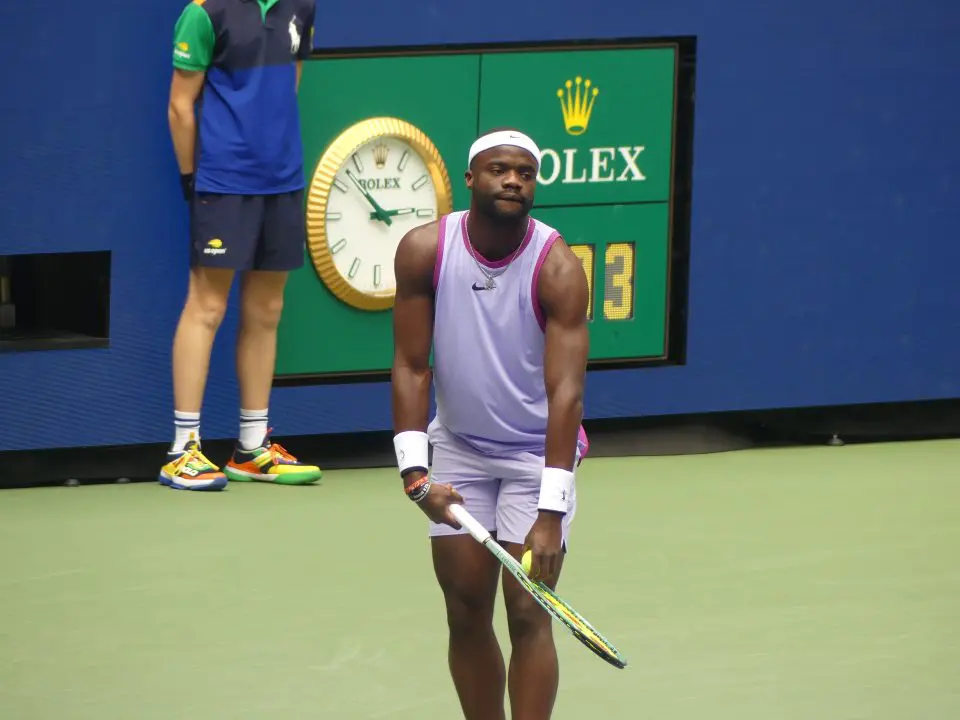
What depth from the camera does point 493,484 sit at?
4348mm

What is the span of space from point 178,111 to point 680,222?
224 cm

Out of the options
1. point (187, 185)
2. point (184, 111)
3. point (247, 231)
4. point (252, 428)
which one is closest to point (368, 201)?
point (247, 231)

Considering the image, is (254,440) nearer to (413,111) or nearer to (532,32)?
(413,111)

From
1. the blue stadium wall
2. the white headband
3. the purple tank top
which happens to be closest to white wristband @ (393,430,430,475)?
the purple tank top

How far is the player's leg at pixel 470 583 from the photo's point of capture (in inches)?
168

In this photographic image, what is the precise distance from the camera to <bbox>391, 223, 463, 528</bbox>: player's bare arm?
4188 mm

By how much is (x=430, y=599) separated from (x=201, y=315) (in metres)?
1.75

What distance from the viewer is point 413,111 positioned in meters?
7.41

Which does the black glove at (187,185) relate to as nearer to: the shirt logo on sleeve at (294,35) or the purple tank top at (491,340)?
the shirt logo on sleeve at (294,35)

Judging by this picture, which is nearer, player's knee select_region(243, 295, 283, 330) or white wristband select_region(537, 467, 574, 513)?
white wristband select_region(537, 467, 574, 513)

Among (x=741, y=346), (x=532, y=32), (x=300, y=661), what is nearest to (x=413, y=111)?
(x=532, y=32)

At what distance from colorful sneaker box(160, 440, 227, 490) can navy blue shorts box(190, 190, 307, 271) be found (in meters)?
0.73

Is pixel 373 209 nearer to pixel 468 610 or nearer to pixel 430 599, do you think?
pixel 430 599

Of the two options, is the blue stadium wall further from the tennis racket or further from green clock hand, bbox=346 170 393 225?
the tennis racket
